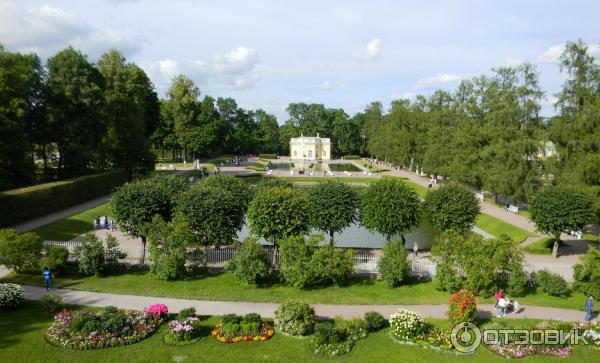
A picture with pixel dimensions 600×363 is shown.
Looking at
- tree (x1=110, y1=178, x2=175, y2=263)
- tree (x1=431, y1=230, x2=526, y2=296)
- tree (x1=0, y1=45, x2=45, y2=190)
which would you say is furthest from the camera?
tree (x1=0, y1=45, x2=45, y2=190)

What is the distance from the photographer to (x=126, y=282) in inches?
780

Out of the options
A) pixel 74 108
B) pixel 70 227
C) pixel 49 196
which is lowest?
pixel 70 227

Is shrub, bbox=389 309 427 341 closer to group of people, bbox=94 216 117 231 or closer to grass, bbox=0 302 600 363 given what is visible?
grass, bbox=0 302 600 363

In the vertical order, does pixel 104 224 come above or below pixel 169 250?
below

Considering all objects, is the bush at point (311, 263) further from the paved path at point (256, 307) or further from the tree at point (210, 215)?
the tree at point (210, 215)

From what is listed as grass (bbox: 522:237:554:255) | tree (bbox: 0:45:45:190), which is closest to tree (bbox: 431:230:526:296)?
grass (bbox: 522:237:554:255)

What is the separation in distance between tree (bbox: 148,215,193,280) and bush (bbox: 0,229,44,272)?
537 centimetres

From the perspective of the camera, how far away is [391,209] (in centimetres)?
2345

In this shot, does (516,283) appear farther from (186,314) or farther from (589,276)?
(186,314)

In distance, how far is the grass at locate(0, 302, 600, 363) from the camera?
13.2 m

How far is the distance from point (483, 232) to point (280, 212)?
18.0 meters

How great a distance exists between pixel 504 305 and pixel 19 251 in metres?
20.8

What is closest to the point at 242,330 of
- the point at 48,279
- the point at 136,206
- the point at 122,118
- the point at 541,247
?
the point at 48,279

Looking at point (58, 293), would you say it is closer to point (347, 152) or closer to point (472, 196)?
point (472, 196)
